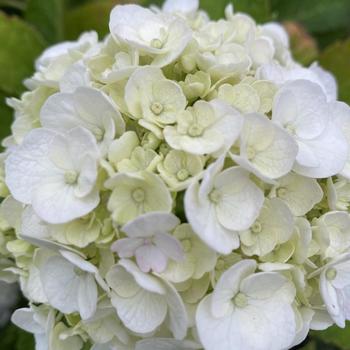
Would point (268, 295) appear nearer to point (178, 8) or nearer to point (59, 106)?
point (59, 106)

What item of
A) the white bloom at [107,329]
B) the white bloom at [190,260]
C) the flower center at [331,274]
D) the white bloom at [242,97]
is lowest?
the white bloom at [107,329]

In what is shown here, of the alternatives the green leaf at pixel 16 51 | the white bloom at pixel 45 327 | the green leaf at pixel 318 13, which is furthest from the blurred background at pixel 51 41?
the white bloom at pixel 45 327

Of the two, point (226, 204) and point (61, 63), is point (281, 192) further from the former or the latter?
point (61, 63)

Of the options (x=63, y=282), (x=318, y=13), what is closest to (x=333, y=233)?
(x=63, y=282)

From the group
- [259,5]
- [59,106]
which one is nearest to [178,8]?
[259,5]

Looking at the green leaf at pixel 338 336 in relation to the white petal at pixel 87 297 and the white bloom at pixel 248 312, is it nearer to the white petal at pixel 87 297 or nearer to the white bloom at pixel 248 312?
the white bloom at pixel 248 312
